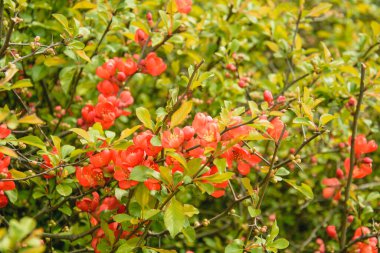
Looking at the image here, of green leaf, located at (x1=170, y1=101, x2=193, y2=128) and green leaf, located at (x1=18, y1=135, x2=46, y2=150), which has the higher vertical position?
green leaf, located at (x1=170, y1=101, x2=193, y2=128)

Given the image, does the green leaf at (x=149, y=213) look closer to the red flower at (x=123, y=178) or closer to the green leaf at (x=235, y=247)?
the red flower at (x=123, y=178)

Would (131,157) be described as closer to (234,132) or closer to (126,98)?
(234,132)

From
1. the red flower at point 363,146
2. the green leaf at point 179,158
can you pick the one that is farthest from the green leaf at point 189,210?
the red flower at point 363,146

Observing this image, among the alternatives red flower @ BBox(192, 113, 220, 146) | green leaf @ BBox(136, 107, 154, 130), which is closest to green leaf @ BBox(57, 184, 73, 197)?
green leaf @ BBox(136, 107, 154, 130)

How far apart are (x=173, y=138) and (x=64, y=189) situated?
18.1 inches

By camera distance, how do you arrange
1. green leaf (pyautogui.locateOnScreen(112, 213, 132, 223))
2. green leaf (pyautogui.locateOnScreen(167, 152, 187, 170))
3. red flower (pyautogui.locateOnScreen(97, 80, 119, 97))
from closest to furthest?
green leaf (pyautogui.locateOnScreen(167, 152, 187, 170)) → green leaf (pyautogui.locateOnScreen(112, 213, 132, 223)) → red flower (pyautogui.locateOnScreen(97, 80, 119, 97))

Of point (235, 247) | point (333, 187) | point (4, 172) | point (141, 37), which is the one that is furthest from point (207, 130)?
point (333, 187)

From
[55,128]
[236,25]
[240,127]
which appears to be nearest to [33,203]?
[55,128]

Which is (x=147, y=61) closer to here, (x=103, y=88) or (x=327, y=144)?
(x=103, y=88)

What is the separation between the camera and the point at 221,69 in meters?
2.40

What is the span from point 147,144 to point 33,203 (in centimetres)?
88

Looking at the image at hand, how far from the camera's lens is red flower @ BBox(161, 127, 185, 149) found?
48.2 inches

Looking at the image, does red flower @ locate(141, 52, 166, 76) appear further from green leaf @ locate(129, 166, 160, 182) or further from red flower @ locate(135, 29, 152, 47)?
green leaf @ locate(129, 166, 160, 182)

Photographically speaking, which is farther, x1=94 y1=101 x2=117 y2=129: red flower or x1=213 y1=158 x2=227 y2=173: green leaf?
x1=94 y1=101 x2=117 y2=129: red flower
